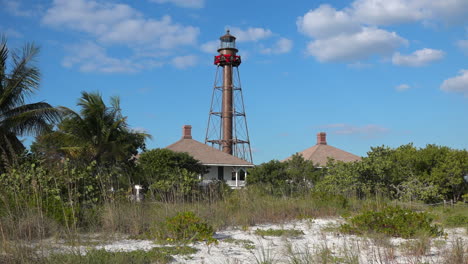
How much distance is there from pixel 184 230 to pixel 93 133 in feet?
47.5

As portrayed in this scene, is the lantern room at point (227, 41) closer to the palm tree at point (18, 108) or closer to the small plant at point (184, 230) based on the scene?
the palm tree at point (18, 108)

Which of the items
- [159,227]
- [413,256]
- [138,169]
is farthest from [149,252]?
[138,169]

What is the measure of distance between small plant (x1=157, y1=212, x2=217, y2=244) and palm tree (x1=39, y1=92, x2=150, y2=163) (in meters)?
13.2

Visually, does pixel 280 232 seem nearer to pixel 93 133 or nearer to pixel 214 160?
pixel 93 133

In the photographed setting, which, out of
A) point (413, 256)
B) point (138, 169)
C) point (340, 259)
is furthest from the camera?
point (138, 169)

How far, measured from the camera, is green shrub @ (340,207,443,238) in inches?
324

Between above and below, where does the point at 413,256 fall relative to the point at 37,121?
below

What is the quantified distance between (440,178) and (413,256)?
14996 mm

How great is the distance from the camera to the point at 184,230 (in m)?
7.80

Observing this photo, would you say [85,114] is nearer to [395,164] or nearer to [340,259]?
[395,164]

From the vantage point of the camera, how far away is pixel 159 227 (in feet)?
27.5

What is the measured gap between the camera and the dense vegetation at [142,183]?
26.5 ft

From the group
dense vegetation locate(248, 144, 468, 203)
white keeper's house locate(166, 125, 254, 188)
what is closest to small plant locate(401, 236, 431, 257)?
dense vegetation locate(248, 144, 468, 203)

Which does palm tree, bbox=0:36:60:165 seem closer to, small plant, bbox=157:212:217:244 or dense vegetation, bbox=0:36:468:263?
dense vegetation, bbox=0:36:468:263
